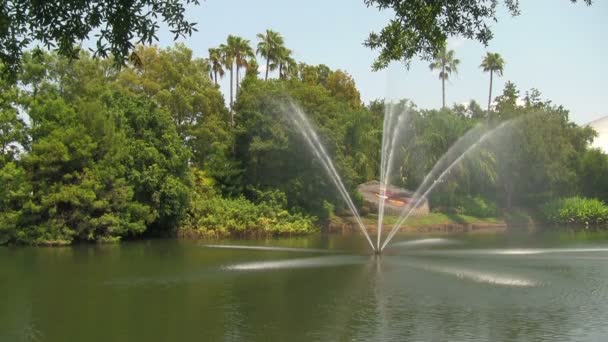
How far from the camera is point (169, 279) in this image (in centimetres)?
2083

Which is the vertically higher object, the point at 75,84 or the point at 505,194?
the point at 75,84

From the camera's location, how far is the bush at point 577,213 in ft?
169

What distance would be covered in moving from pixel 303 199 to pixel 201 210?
7571 millimetres

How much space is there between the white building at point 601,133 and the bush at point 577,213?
2895cm

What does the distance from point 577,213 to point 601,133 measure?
36498mm

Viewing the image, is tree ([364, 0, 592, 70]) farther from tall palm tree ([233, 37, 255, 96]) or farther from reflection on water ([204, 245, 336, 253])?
tall palm tree ([233, 37, 255, 96])

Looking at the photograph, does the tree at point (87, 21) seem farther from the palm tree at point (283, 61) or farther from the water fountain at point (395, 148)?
the palm tree at point (283, 61)

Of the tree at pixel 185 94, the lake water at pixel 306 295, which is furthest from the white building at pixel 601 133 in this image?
the lake water at pixel 306 295

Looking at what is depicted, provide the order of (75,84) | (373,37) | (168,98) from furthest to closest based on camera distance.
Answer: (168,98), (75,84), (373,37)

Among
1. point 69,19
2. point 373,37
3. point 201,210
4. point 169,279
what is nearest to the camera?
point 69,19

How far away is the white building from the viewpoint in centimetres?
8006

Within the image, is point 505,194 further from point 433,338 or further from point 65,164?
point 433,338

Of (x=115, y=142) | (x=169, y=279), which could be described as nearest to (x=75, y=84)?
(x=115, y=142)

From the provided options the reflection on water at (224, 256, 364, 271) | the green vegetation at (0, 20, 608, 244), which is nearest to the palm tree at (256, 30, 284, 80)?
the green vegetation at (0, 20, 608, 244)
